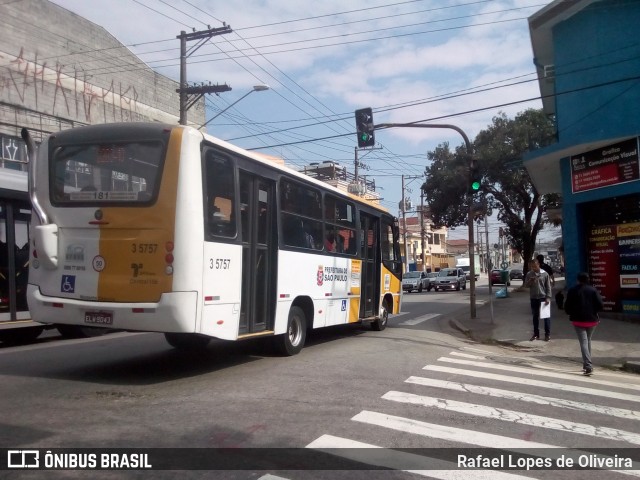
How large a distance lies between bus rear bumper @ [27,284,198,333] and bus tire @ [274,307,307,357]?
2.76m

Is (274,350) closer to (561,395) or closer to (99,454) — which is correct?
(561,395)

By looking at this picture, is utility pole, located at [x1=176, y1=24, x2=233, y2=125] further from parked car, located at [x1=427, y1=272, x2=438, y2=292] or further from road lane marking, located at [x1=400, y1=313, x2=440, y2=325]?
parked car, located at [x1=427, y1=272, x2=438, y2=292]

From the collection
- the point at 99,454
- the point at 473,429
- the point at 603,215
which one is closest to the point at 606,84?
the point at 603,215

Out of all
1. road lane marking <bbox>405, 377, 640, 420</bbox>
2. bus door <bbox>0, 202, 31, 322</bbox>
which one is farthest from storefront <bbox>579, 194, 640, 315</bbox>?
bus door <bbox>0, 202, 31, 322</bbox>

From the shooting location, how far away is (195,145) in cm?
725

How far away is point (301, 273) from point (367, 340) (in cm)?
343

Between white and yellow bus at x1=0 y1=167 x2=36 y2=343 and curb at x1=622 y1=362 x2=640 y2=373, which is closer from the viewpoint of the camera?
curb at x1=622 y1=362 x2=640 y2=373

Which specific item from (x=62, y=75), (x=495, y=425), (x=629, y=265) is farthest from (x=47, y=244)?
(x=62, y=75)

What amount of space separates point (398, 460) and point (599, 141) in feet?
43.1

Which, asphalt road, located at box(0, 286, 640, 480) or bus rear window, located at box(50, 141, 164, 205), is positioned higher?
bus rear window, located at box(50, 141, 164, 205)

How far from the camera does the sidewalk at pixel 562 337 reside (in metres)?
11.2

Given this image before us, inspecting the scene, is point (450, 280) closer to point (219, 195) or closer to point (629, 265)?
point (629, 265)

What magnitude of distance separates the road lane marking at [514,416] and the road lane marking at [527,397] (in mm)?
720

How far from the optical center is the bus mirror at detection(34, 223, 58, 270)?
7.48 metres
